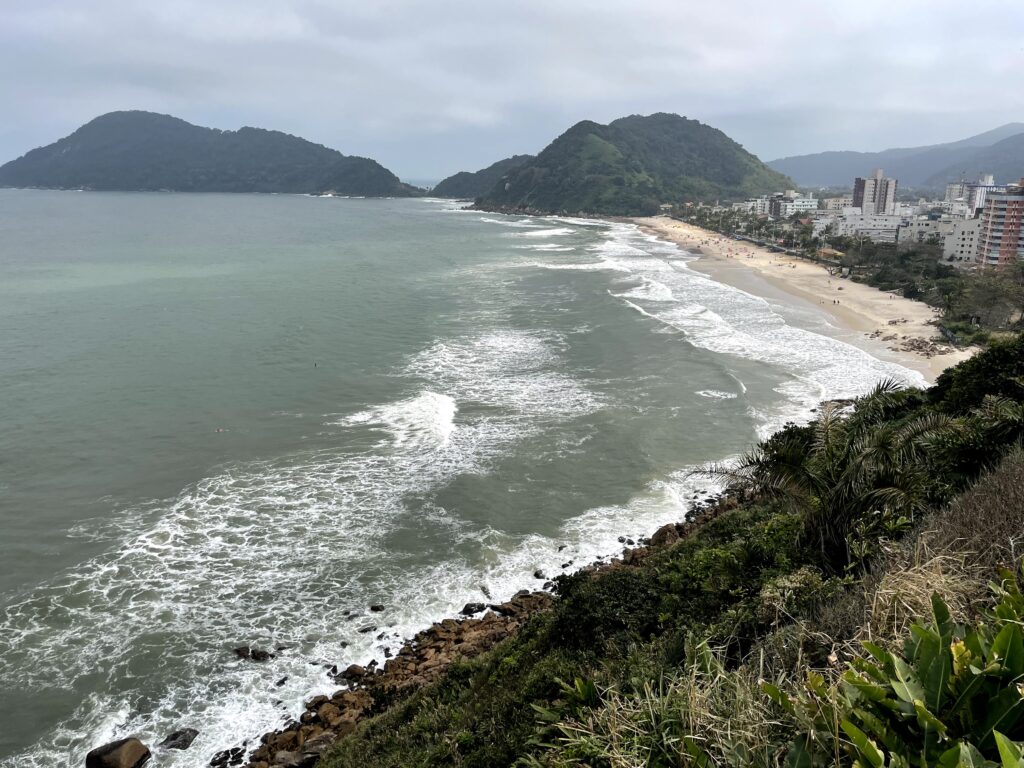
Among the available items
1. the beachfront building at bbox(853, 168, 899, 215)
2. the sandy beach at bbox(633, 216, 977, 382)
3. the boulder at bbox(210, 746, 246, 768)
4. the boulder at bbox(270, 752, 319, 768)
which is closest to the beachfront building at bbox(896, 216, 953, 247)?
the sandy beach at bbox(633, 216, 977, 382)

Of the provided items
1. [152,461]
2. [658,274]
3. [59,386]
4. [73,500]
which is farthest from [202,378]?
[658,274]

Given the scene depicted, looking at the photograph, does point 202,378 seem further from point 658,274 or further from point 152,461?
point 658,274

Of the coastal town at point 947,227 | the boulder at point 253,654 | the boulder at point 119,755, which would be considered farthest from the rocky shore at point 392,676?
the coastal town at point 947,227

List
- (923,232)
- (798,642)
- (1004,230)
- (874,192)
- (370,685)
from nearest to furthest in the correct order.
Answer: (798,642) → (370,685) → (1004,230) → (923,232) → (874,192)

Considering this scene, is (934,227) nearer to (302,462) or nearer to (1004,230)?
(1004,230)

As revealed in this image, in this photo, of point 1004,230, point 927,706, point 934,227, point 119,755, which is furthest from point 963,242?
point 119,755

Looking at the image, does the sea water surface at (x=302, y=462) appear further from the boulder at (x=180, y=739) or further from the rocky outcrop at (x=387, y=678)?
the rocky outcrop at (x=387, y=678)

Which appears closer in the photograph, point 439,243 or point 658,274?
point 658,274
